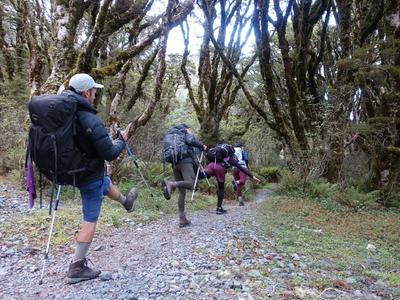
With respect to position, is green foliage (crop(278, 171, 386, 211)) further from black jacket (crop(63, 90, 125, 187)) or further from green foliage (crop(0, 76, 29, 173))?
green foliage (crop(0, 76, 29, 173))

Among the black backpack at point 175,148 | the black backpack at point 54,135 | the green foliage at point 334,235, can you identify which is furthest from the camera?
the black backpack at point 175,148

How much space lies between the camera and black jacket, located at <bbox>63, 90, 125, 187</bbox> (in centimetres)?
438

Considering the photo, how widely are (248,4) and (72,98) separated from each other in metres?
16.9

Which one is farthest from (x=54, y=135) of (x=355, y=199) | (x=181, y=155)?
(x=355, y=199)

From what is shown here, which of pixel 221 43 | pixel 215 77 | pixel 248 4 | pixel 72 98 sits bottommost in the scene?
pixel 72 98

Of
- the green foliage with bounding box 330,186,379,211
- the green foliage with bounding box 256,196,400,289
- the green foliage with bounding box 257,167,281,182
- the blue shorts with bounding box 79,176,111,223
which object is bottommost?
the green foliage with bounding box 257,167,281,182

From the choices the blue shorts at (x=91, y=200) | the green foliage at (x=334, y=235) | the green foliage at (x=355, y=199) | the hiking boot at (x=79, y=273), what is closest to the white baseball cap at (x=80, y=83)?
the blue shorts at (x=91, y=200)

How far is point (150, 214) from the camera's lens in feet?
29.6

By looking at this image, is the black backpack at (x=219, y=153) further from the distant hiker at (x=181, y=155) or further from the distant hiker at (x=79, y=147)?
the distant hiker at (x=79, y=147)

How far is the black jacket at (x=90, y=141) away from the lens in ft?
14.4

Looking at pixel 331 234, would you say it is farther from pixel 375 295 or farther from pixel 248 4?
pixel 248 4

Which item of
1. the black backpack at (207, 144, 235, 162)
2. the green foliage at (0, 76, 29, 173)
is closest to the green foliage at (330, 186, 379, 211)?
the black backpack at (207, 144, 235, 162)

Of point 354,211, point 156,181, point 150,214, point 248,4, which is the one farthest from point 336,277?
point 248,4

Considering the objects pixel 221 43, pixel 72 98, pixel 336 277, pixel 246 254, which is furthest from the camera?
pixel 221 43
